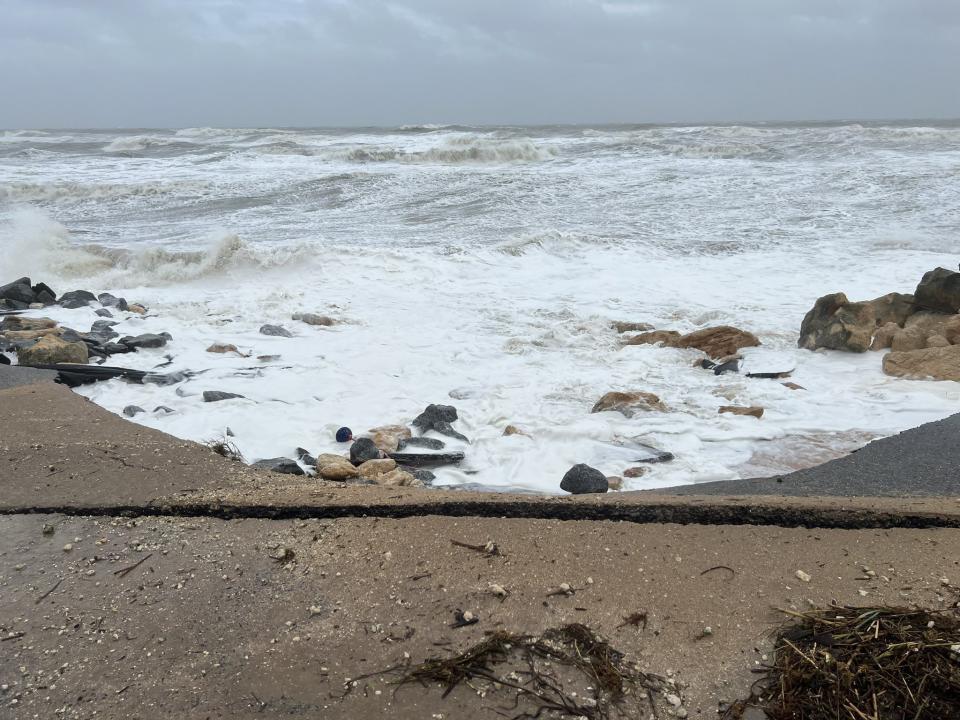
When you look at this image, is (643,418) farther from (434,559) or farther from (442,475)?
(434,559)

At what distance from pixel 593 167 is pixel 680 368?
15.2 metres

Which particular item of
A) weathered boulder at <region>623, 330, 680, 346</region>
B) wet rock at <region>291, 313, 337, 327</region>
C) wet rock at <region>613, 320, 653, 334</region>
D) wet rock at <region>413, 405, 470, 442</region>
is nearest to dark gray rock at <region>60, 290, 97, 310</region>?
wet rock at <region>291, 313, 337, 327</region>

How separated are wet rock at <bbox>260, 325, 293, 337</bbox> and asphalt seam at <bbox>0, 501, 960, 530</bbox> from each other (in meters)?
3.92

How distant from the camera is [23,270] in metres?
9.80

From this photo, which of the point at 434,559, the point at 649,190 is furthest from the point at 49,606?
the point at 649,190

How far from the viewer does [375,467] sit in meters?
3.74

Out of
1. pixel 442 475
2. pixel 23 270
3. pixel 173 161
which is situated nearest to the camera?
pixel 442 475

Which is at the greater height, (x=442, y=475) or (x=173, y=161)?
(x=173, y=161)

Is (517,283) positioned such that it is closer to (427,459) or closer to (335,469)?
(427,459)

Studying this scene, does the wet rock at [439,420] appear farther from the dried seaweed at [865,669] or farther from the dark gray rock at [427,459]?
the dried seaweed at [865,669]

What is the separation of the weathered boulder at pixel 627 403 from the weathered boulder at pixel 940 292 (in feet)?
9.71

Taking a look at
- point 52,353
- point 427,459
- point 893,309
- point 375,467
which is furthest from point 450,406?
point 893,309

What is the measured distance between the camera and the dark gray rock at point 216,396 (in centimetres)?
477

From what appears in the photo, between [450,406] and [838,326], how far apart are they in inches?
131
